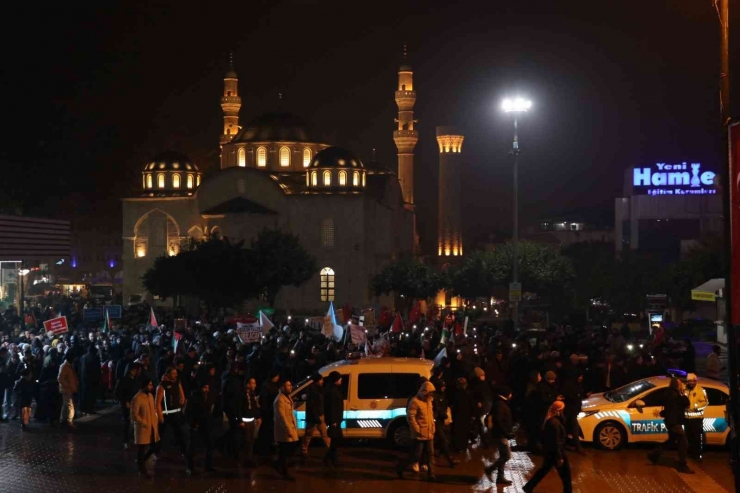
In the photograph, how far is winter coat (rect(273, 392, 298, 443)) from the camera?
11430mm

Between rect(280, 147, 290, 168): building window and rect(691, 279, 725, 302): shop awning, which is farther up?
rect(280, 147, 290, 168): building window

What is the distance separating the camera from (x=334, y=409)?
1200 cm

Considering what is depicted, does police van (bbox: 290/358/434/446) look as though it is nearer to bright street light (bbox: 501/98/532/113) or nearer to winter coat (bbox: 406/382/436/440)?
winter coat (bbox: 406/382/436/440)

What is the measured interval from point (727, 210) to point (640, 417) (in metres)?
4.65

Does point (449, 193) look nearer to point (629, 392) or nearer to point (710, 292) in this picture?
point (710, 292)

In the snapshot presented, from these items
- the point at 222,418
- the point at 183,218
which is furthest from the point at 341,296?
the point at 222,418

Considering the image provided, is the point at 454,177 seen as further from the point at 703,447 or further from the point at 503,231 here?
the point at 703,447

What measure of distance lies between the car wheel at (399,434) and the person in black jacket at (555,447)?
3.12m

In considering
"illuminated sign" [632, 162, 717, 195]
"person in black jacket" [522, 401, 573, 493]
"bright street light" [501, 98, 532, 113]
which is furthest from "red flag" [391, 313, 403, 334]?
"illuminated sign" [632, 162, 717, 195]

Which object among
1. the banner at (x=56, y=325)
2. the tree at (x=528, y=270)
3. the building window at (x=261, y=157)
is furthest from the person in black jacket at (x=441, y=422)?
the building window at (x=261, y=157)

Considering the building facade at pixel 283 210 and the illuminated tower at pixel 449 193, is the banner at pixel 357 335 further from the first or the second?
the illuminated tower at pixel 449 193

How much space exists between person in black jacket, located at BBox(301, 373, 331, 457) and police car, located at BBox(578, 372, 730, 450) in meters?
3.63

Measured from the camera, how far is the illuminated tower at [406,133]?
233ft

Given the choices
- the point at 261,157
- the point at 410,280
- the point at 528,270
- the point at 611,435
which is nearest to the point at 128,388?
the point at 611,435
